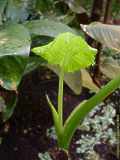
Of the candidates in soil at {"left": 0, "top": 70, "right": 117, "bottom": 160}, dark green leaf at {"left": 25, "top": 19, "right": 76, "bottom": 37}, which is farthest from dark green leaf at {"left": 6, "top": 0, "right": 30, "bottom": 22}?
soil at {"left": 0, "top": 70, "right": 117, "bottom": 160}

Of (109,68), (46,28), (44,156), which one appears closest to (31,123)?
(44,156)

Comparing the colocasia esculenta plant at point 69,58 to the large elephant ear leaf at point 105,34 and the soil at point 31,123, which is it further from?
the soil at point 31,123

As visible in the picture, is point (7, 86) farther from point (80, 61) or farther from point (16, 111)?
point (16, 111)

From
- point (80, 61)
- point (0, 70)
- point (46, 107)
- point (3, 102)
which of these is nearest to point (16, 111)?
point (46, 107)

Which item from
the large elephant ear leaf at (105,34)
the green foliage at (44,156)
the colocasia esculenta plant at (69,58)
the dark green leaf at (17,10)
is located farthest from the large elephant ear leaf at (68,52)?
the green foliage at (44,156)

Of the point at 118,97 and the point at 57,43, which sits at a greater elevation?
the point at 57,43

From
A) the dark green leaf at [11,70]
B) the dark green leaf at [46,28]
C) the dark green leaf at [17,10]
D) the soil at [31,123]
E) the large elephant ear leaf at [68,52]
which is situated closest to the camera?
the large elephant ear leaf at [68,52]

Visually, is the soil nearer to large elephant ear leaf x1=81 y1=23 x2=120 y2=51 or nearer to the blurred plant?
the blurred plant
